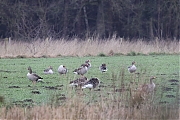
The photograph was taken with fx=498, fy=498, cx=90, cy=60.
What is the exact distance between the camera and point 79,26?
42.1 m

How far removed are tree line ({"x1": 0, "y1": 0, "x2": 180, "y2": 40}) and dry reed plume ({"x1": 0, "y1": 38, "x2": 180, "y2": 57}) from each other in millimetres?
12156

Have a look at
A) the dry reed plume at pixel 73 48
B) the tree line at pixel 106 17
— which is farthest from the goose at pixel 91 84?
the tree line at pixel 106 17

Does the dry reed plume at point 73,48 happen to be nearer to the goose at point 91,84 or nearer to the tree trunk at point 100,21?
the tree trunk at point 100,21

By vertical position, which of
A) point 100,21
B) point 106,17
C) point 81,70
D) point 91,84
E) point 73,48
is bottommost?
point 73,48

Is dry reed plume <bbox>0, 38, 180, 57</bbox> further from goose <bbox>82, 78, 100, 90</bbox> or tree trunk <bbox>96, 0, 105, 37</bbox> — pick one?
goose <bbox>82, 78, 100, 90</bbox>

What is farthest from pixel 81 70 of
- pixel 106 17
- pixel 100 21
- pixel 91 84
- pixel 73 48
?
pixel 106 17

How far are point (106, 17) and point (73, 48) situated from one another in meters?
16.9

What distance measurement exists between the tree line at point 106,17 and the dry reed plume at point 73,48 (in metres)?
12.2

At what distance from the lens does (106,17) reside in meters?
42.1

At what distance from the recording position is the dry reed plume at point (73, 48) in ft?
82.0

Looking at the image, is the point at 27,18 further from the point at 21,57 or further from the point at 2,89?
the point at 2,89

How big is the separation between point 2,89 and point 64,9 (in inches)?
1193

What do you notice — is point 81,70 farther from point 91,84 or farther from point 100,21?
point 100,21

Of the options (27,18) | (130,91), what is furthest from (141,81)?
(27,18)
